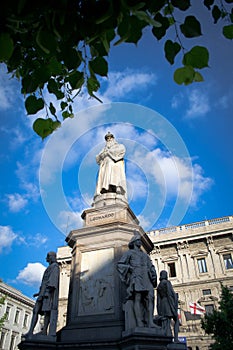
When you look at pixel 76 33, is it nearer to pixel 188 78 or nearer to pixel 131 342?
pixel 188 78

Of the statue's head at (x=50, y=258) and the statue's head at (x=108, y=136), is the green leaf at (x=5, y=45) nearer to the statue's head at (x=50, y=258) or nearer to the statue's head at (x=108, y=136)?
the statue's head at (x=50, y=258)

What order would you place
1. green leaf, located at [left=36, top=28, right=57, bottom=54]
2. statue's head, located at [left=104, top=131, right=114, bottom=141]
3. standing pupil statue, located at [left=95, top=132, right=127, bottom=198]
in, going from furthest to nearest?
statue's head, located at [left=104, top=131, right=114, bottom=141]
standing pupil statue, located at [left=95, top=132, right=127, bottom=198]
green leaf, located at [left=36, top=28, right=57, bottom=54]

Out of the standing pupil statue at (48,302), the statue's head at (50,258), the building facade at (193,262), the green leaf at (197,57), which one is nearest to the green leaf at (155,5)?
the green leaf at (197,57)

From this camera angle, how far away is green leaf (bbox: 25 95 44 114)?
98.3 inches

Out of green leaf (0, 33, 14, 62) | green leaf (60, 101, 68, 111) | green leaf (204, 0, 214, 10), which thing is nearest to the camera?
green leaf (0, 33, 14, 62)

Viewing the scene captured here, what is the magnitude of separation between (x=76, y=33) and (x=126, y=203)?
735cm

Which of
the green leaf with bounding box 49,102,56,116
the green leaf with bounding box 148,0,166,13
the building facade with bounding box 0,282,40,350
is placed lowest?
the green leaf with bounding box 49,102,56,116

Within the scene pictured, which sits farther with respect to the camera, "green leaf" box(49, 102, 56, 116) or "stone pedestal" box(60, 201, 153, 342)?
"stone pedestal" box(60, 201, 153, 342)

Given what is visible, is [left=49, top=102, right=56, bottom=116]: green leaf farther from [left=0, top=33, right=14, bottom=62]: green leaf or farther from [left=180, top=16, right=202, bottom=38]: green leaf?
[left=180, top=16, right=202, bottom=38]: green leaf

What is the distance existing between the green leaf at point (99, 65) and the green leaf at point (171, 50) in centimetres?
49

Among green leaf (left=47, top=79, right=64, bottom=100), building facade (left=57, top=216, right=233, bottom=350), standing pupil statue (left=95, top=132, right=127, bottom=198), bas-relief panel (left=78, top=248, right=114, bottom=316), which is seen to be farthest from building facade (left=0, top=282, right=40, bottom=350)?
green leaf (left=47, top=79, right=64, bottom=100)

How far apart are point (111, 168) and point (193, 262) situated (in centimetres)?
2564

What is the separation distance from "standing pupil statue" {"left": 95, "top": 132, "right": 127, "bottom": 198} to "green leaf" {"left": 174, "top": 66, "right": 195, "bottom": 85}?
24.5 ft

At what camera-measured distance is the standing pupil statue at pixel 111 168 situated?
9.63 metres
